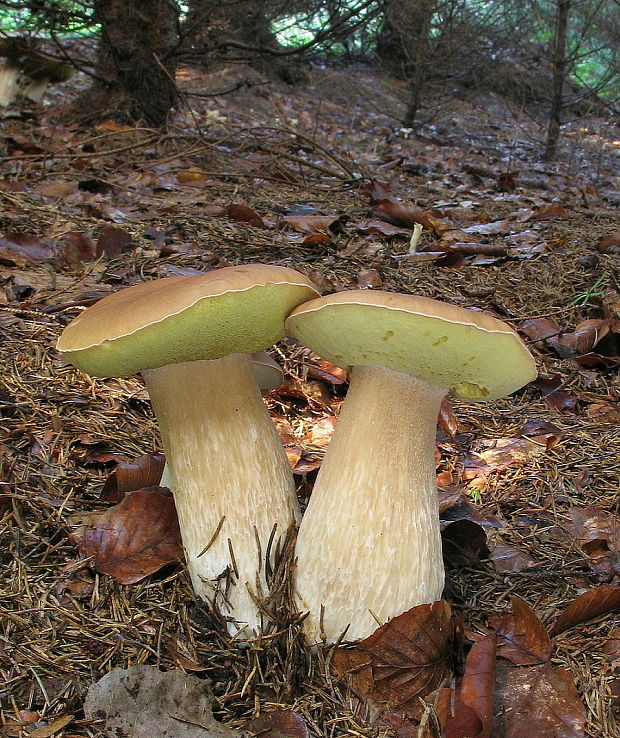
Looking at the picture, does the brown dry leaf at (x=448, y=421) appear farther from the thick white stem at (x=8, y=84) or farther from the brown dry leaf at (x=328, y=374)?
the thick white stem at (x=8, y=84)

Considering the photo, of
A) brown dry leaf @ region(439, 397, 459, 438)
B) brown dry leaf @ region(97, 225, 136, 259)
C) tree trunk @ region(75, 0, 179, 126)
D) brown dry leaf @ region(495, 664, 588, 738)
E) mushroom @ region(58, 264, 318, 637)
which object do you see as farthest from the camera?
tree trunk @ region(75, 0, 179, 126)

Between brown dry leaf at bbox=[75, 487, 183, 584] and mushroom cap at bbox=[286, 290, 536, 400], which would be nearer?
mushroom cap at bbox=[286, 290, 536, 400]

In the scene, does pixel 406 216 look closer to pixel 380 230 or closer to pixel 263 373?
pixel 380 230

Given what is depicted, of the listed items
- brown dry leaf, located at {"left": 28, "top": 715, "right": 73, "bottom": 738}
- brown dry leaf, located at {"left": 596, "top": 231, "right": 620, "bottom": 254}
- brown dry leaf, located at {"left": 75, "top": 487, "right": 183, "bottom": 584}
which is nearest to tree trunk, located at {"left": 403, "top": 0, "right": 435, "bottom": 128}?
brown dry leaf, located at {"left": 596, "top": 231, "right": 620, "bottom": 254}

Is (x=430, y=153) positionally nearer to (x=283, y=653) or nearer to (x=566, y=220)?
(x=566, y=220)

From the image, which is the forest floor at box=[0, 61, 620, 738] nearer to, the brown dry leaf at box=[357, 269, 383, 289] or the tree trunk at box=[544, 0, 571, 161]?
the brown dry leaf at box=[357, 269, 383, 289]

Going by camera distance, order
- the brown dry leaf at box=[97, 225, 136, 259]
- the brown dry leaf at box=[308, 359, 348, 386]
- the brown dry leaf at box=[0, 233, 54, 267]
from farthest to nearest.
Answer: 1. the brown dry leaf at box=[97, 225, 136, 259]
2. the brown dry leaf at box=[0, 233, 54, 267]
3. the brown dry leaf at box=[308, 359, 348, 386]

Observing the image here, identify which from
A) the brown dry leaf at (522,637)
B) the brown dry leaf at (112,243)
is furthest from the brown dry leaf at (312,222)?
the brown dry leaf at (522,637)

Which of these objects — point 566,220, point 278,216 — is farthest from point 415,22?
point 278,216
